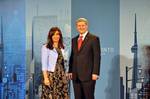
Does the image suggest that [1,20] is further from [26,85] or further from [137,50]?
[137,50]

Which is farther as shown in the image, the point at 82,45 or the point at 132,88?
the point at 132,88

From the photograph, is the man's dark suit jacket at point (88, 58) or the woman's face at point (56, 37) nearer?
the man's dark suit jacket at point (88, 58)

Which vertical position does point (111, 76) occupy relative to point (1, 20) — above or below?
below

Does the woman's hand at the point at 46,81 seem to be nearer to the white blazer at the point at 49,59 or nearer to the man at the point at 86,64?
the white blazer at the point at 49,59

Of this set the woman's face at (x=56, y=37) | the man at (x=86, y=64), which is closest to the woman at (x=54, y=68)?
the woman's face at (x=56, y=37)

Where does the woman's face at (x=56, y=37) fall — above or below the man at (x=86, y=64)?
above

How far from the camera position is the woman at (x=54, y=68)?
4672 millimetres

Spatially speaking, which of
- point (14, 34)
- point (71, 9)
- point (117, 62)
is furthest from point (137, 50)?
point (14, 34)

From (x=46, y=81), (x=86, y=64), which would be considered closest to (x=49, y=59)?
(x=46, y=81)

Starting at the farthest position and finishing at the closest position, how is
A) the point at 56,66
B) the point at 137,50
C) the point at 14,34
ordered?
the point at 14,34 < the point at 137,50 < the point at 56,66

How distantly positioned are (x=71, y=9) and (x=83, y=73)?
1812 mm

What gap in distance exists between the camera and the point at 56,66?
4688 millimetres

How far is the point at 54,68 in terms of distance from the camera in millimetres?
4680

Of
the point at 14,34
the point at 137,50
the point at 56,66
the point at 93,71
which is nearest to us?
the point at 93,71
